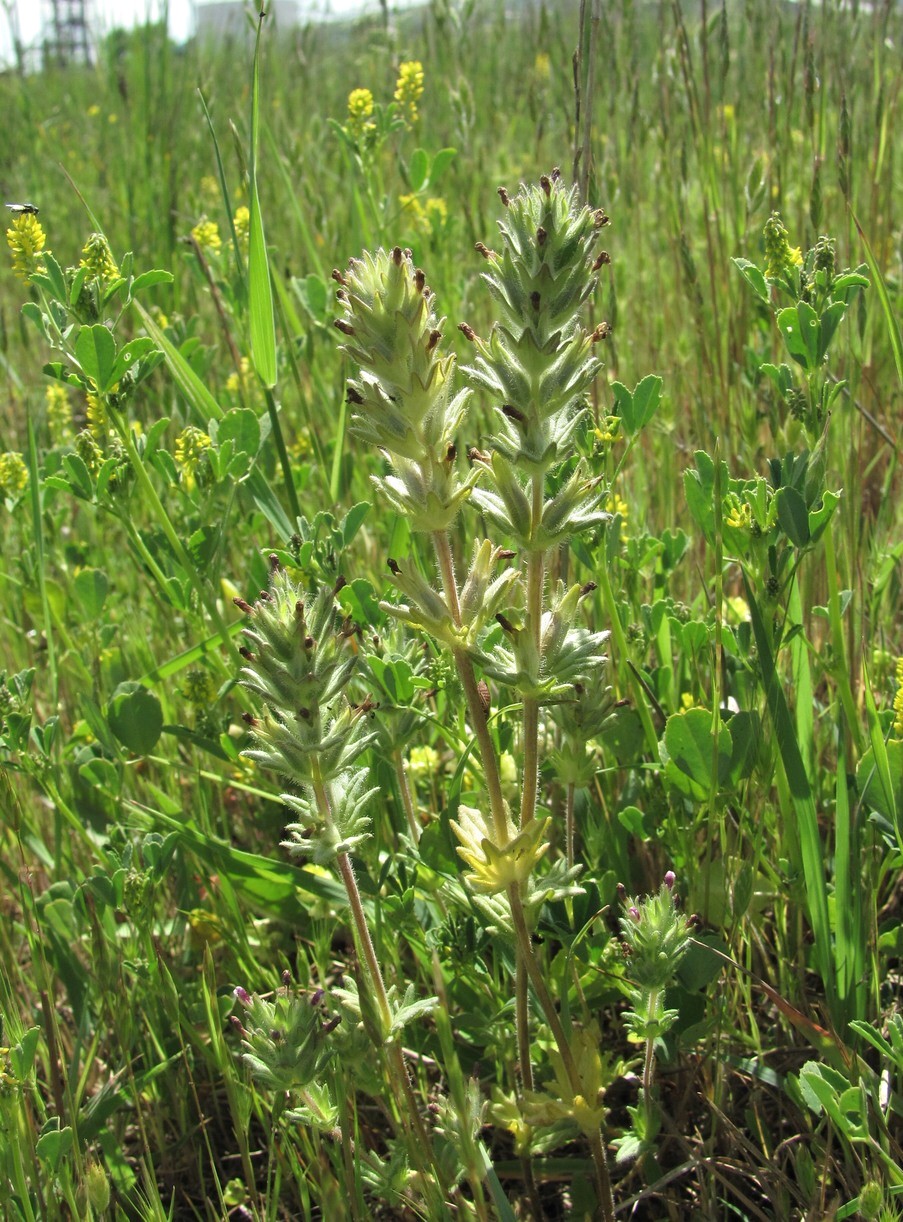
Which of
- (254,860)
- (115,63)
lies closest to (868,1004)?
(254,860)

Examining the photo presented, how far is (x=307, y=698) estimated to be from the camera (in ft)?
3.97

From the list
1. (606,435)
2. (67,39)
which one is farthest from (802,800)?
(67,39)

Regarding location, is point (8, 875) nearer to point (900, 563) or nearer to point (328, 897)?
point (328, 897)

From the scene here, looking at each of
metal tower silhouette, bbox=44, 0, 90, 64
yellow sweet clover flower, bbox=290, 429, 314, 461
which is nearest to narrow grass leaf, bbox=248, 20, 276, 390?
yellow sweet clover flower, bbox=290, 429, 314, 461

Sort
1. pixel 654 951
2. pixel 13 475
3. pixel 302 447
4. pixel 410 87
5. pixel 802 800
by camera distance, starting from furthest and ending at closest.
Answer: pixel 410 87 → pixel 302 447 → pixel 13 475 → pixel 802 800 → pixel 654 951

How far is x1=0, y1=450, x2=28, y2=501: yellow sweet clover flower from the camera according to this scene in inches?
91.6

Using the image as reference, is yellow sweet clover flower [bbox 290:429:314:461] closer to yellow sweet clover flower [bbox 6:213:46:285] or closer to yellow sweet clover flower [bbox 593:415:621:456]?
yellow sweet clover flower [bbox 6:213:46:285]

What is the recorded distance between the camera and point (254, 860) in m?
1.72

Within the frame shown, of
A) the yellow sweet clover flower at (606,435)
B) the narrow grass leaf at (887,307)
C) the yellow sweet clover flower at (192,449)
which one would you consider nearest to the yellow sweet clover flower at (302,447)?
the yellow sweet clover flower at (192,449)

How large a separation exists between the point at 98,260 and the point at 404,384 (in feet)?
3.18

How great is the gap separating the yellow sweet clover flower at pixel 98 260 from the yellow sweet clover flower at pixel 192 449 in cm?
31

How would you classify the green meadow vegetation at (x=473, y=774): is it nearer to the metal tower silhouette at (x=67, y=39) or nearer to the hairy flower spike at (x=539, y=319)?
the hairy flower spike at (x=539, y=319)

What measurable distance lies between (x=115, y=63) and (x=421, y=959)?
5.42 metres

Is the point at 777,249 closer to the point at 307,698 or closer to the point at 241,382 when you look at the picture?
the point at 307,698
